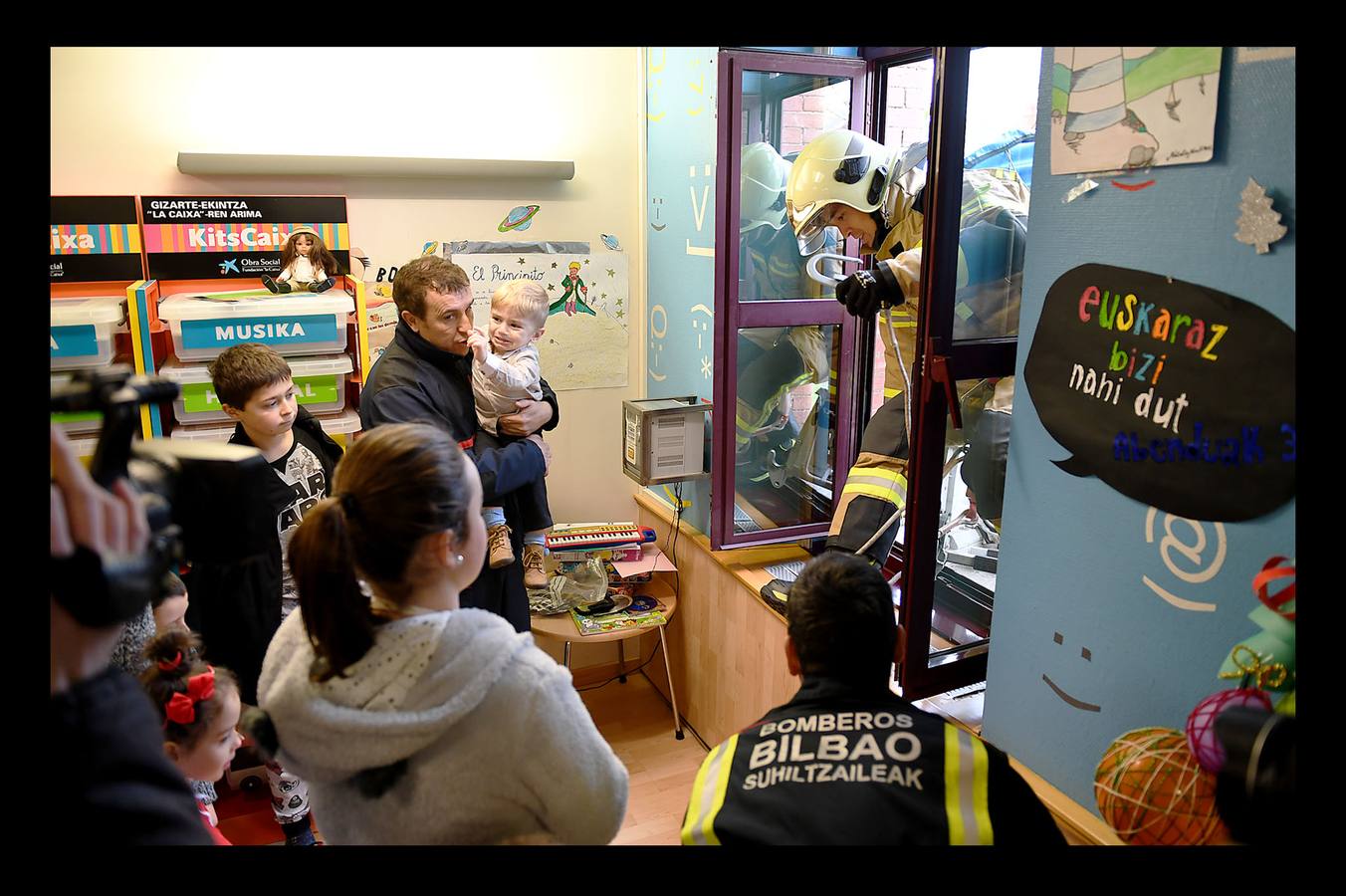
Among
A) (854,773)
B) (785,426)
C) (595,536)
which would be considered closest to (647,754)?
(595,536)

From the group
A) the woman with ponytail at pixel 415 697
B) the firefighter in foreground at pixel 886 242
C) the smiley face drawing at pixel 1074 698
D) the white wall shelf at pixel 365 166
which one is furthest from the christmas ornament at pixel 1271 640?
the white wall shelf at pixel 365 166

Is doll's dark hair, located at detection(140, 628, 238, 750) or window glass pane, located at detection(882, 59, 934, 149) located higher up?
window glass pane, located at detection(882, 59, 934, 149)

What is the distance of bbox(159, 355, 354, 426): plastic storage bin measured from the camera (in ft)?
8.64

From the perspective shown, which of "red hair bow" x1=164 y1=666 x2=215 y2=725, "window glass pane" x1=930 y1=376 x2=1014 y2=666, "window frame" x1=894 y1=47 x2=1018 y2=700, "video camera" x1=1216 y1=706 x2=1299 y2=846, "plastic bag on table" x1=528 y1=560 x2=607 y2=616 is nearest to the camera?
"video camera" x1=1216 y1=706 x2=1299 y2=846

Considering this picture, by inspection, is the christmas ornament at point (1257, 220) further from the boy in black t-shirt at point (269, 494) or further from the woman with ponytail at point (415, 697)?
the boy in black t-shirt at point (269, 494)

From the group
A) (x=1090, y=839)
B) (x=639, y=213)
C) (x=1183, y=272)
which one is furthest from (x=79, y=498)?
(x=639, y=213)

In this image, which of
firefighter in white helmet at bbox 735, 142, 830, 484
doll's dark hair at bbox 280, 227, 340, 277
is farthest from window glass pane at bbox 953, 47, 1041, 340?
doll's dark hair at bbox 280, 227, 340, 277

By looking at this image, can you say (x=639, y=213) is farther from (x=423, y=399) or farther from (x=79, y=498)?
(x=79, y=498)

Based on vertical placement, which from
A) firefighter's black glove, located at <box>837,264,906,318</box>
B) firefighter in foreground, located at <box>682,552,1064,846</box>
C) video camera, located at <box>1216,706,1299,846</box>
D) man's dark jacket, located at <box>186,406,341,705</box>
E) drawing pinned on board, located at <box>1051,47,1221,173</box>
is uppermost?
drawing pinned on board, located at <box>1051,47,1221,173</box>

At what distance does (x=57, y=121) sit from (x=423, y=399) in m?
1.52

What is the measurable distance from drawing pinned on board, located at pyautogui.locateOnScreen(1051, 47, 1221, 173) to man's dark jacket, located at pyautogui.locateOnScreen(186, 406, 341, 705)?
1843 mm

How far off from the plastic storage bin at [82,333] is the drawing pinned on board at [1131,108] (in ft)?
8.06

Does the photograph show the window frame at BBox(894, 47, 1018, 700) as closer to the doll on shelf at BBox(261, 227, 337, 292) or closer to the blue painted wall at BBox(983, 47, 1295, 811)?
the blue painted wall at BBox(983, 47, 1295, 811)

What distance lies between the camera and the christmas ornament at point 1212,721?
1.06 meters
